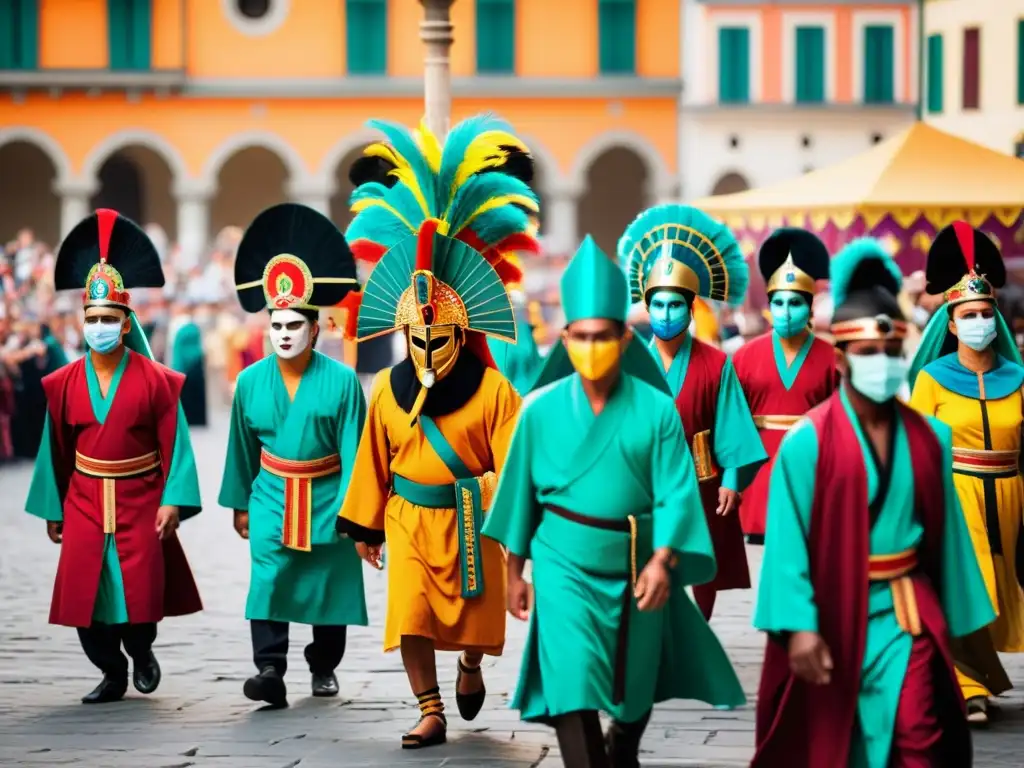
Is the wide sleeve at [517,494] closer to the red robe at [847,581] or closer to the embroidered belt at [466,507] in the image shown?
the red robe at [847,581]

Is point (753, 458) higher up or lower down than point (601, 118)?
lower down

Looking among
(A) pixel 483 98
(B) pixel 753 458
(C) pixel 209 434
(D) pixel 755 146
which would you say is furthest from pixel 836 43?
(B) pixel 753 458

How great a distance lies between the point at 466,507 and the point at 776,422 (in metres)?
2.85

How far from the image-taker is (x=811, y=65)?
4534cm

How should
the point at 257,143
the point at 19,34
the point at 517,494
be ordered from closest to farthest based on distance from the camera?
the point at 517,494 → the point at 19,34 → the point at 257,143

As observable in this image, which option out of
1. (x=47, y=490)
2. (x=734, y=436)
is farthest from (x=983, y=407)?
(x=47, y=490)

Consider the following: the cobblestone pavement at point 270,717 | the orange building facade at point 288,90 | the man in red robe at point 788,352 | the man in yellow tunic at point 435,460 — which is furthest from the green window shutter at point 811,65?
the man in yellow tunic at point 435,460

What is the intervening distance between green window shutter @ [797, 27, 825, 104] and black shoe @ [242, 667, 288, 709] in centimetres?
3783

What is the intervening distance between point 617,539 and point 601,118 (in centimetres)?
3841

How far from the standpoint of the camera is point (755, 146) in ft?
148

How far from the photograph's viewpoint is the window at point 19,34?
43656 mm

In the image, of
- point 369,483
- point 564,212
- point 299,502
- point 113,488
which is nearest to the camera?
point 369,483

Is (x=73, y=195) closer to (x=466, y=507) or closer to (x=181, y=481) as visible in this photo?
(x=181, y=481)

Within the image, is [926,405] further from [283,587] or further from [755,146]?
[755,146]
